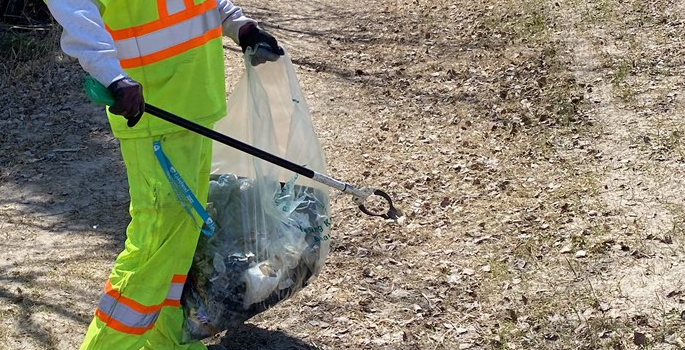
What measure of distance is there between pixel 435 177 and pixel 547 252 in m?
1.33

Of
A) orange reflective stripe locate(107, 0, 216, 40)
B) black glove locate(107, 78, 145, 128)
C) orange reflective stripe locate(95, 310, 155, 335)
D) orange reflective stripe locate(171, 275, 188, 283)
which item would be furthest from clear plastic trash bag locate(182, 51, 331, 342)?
black glove locate(107, 78, 145, 128)

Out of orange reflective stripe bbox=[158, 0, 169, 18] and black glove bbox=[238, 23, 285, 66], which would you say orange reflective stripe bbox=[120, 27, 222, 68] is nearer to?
orange reflective stripe bbox=[158, 0, 169, 18]

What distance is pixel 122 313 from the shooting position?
3.59 metres

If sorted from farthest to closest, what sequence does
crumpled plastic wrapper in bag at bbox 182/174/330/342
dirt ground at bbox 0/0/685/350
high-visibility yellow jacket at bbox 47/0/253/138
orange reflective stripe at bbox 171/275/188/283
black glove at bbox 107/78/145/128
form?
dirt ground at bbox 0/0/685/350 < crumpled plastic wrapper in bag at bbox 182/174/330/342 < orange reflective stripe at bbox 171/275/188/283 < high-visibility yellow jacket at bbox 47/0/253/138 < black glove at bbox 107/78/145/128

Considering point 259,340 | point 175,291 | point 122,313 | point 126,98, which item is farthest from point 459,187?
point 126,98

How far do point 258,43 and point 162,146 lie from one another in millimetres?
682

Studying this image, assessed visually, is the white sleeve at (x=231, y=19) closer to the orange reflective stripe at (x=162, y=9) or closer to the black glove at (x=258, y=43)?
the black glove at (x=258, y=43)

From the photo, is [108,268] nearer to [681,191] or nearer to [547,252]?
[547,252]

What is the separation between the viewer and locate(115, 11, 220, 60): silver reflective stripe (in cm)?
337

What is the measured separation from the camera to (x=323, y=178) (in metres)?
3.89

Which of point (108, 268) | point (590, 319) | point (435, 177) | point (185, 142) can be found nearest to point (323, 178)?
point (185, 142)

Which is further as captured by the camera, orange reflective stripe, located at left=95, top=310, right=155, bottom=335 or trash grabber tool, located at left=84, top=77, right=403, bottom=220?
orange reflective stripe, located at left=95, top=310, right=155, bottom=335

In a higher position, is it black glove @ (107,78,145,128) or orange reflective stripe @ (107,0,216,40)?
orange reflective stripe @ (107,0,216,40)

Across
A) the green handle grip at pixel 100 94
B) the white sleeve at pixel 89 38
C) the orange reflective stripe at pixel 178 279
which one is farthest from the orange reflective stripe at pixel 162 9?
the orange reflective stripe at pixel 178 279
